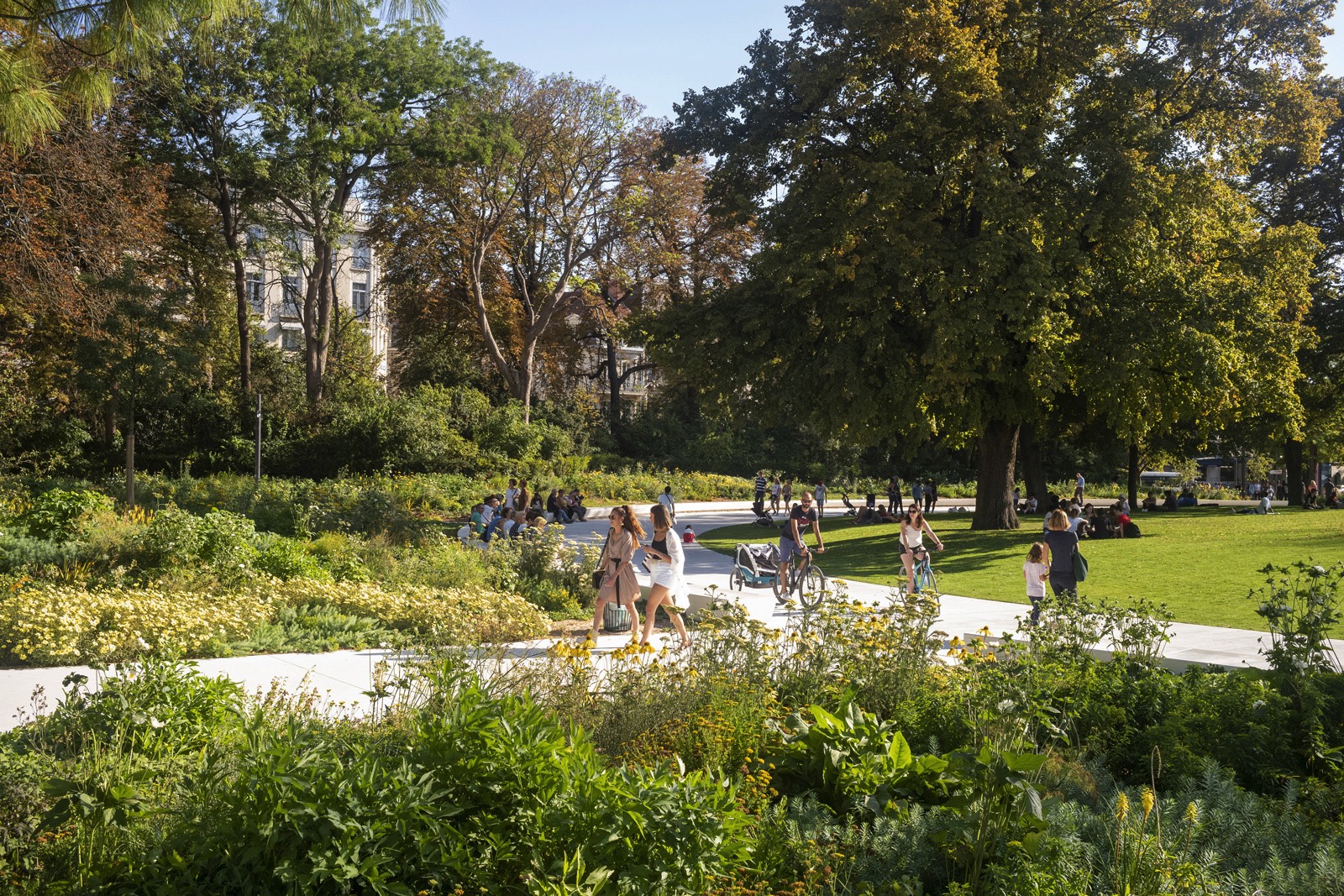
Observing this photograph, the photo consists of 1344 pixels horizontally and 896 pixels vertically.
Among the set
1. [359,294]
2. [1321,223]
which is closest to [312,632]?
[1321,223]

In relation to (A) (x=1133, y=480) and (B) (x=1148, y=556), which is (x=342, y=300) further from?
(B) (x=1148, y=556)

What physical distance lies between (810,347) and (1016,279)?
491 cm

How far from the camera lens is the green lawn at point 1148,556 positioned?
15.1m

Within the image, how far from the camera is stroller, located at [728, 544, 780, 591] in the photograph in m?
15.2

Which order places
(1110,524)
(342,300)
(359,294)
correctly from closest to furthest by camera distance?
1. (1110,524)
2. (342,300)
3. (359,294)

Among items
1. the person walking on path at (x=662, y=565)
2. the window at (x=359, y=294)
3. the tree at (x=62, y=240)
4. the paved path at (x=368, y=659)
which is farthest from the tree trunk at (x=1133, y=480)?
the window at (x=359, y=294)

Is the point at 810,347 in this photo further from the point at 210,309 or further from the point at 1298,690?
the point at 210,309

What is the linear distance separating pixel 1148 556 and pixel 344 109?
85.0ft

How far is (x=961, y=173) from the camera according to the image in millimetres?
21891

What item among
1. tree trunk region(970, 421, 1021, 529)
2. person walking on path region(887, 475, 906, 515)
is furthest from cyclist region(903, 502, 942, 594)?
person walking on path region(887, 475, 906, 515)

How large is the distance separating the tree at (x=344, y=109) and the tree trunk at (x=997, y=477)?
19.3 metres

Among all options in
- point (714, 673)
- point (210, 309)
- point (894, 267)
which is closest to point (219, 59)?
point (210, 309)

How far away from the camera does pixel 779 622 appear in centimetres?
1248

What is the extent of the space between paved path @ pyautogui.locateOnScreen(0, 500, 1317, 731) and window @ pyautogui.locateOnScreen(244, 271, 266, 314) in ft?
121
